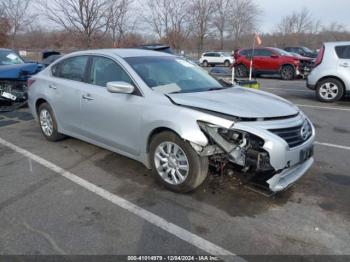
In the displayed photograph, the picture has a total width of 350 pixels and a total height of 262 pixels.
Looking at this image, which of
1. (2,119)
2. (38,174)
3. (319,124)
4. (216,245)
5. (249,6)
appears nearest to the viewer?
(216,245)

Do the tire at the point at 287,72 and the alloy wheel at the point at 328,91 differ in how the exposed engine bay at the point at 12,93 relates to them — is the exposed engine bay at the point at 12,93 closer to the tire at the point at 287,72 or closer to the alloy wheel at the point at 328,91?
the alloy wheel at the point at 328,91

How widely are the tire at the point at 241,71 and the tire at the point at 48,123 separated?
47.1ft

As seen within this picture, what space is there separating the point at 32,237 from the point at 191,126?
73.1 inches

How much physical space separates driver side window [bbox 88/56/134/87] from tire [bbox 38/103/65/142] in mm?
1283

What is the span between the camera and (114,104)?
4059 mm

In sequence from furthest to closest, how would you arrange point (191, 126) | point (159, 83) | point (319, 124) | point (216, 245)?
point (319, 124) < point (159, 83) < point (191, 126) < point (216, 245)

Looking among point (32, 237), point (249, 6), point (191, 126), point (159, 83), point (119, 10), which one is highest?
point (249, 6)

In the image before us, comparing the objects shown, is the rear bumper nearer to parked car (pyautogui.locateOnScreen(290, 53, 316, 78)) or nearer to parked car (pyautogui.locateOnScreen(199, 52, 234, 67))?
parked car (pyautogui.locateOnScreen(290, 53, 316, 78))

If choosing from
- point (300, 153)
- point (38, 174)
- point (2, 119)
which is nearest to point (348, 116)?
point (300, 153)

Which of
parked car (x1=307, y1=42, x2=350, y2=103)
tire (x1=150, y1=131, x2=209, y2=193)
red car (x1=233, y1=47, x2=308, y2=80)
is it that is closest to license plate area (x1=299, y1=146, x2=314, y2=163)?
tire (x1=150, y1=131, x2=209, y2=193)

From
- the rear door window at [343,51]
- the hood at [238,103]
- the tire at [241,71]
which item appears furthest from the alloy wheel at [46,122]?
the tire at [241,71]

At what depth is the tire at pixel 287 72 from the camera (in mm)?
16125

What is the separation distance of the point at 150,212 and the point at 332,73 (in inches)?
317

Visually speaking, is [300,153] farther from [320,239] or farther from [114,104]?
[114,104]
